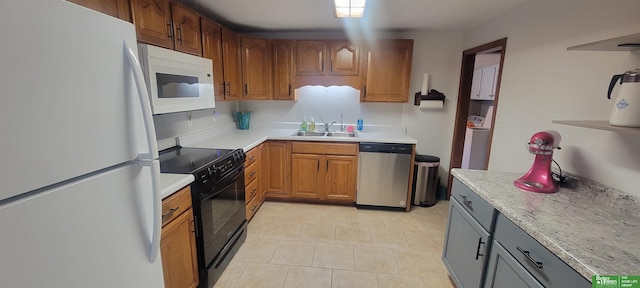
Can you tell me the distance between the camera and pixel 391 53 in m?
3.23

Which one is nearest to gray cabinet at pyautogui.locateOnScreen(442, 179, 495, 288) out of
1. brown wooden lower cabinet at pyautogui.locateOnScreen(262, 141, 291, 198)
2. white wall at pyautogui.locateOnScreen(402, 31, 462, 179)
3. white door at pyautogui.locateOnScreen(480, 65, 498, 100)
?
white wall at pyautogui.locateOnScreen(402, 31, 462, 179)

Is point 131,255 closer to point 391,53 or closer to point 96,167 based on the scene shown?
→ point 96,167

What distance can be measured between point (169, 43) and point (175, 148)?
93 centimetres

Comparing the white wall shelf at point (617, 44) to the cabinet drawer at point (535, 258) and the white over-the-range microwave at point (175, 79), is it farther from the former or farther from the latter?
the white over-the-range microwave at point (175, 79)

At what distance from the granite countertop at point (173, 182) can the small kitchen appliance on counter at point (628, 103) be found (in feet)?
7.45

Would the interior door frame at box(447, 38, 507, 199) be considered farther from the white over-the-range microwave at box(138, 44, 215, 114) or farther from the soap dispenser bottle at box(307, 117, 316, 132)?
the white over-the-range microwave at box(138, 44, 215, 114)

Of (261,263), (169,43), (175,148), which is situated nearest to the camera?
(169,43)

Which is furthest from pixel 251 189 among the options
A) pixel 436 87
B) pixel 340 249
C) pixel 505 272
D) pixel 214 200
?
pixel 436 87

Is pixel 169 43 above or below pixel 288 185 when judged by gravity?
above

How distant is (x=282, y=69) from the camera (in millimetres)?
3375

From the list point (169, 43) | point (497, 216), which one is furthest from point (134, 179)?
point (497, 216)

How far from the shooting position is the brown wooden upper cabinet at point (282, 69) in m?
3.31

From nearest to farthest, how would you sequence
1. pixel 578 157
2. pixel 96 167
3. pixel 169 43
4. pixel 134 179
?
pixel 96 167, pixel 134 179, pixel 578 157, pixel 169 43

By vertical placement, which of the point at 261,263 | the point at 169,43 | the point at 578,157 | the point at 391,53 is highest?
the point at 391,53
